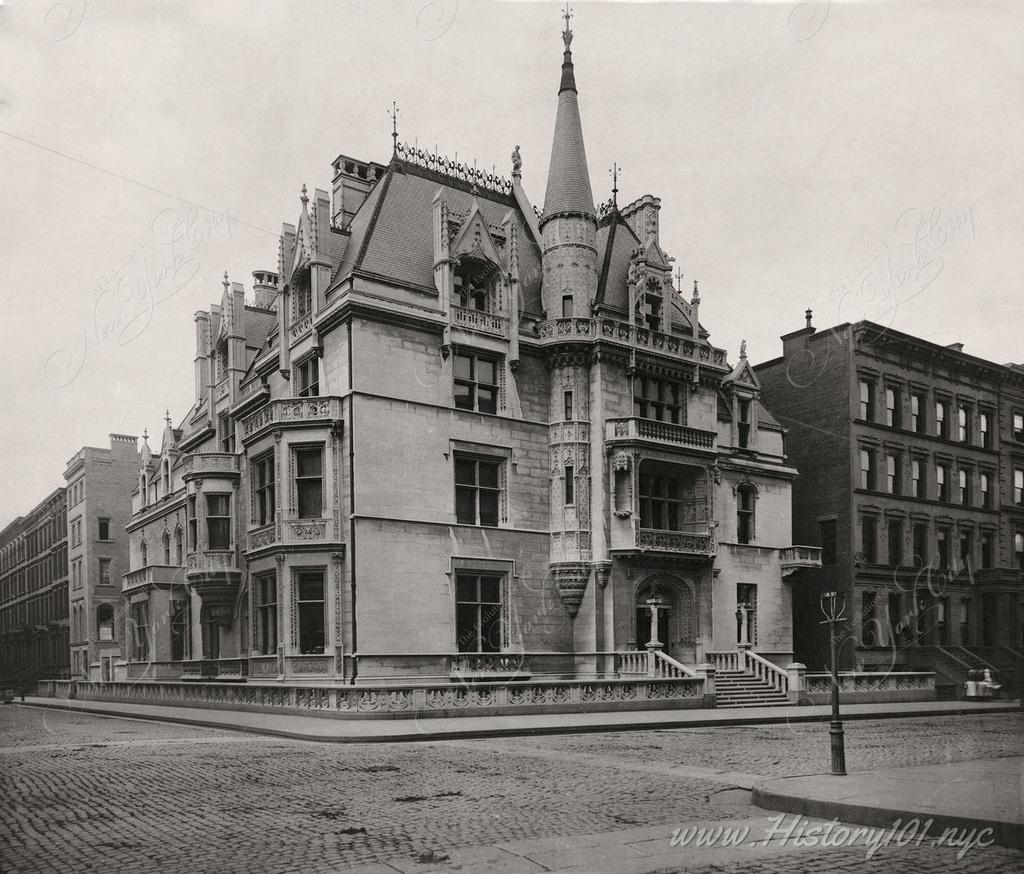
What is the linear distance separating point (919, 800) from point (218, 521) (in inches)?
1216

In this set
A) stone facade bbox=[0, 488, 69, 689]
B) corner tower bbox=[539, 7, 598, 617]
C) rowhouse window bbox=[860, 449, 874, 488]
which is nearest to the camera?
corner tower bbox=[539, 7, 598, 617]

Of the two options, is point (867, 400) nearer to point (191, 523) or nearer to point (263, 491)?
point (263, 491)

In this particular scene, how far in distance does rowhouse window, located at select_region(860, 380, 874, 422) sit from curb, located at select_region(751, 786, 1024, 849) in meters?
34.9

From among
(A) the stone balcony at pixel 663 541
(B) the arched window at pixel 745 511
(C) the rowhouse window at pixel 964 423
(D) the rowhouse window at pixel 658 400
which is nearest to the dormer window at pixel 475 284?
(D) the rowhouse window at pixel 658 400

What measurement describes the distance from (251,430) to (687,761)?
71.7 ft

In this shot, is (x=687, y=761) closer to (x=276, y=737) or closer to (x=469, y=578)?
(x=276, y=737)

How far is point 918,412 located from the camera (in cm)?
4541

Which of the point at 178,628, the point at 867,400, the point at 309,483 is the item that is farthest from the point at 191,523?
the point at 867,400

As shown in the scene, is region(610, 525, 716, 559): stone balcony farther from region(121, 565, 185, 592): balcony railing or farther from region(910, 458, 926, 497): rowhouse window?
region(121, 565, 185, 592): balcony railing

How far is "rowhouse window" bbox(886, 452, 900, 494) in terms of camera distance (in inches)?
1719

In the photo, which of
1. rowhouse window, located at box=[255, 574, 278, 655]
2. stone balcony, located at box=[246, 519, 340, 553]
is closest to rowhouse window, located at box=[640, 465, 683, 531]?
stone balcony, located at box=[246, 519, 340, 553]

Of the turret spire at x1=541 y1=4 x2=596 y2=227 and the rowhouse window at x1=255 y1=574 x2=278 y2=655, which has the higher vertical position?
the turret spire at x1=541 y1=4 x2=596 y2=227

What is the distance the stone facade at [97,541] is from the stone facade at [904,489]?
125 feet

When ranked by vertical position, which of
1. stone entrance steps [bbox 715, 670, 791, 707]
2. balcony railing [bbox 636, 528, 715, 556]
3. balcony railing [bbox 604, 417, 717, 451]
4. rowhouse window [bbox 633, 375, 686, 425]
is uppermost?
rowhouse window [bbox 633, 375, 686, 425]
